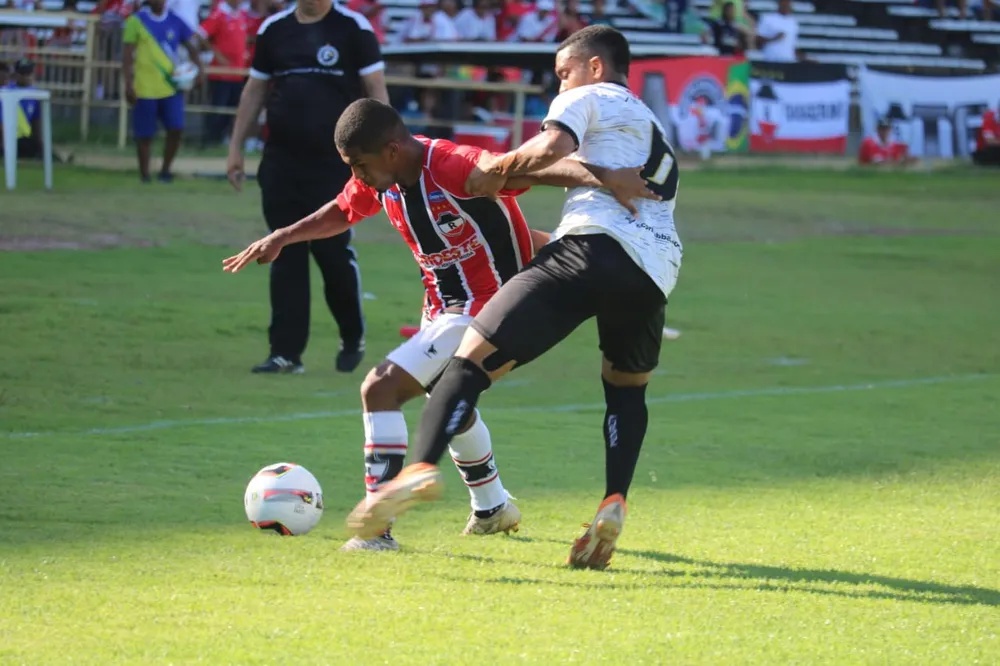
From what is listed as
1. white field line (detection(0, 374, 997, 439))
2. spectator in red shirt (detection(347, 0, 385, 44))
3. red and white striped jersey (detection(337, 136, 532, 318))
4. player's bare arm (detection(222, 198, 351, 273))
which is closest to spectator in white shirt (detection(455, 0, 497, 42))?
spectator in red shirt (detection(347, 0, 385, 44))

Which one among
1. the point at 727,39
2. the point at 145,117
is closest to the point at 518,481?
the point at 145,117

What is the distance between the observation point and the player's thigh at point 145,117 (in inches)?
760

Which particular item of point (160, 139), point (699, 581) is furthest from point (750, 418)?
point (160, 139)

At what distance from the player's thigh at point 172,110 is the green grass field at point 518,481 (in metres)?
3.82

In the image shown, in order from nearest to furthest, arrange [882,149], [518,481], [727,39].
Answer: [518,481] < [882,149] < [727,39]

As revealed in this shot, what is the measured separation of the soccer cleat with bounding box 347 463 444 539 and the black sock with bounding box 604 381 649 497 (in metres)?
0.92

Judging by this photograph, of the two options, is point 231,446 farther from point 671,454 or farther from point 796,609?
point 796,609

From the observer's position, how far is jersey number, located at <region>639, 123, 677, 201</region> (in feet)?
18.5

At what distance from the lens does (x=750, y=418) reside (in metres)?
9.16

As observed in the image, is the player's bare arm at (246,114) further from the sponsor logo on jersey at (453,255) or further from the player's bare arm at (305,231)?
the sponsor logo on jersey at (453,255)

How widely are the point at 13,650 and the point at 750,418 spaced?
5.56 meters

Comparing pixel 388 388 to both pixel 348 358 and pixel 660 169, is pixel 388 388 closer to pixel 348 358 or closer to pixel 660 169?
pixel 660 169

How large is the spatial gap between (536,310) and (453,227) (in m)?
0.59

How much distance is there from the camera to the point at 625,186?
17.9ft
